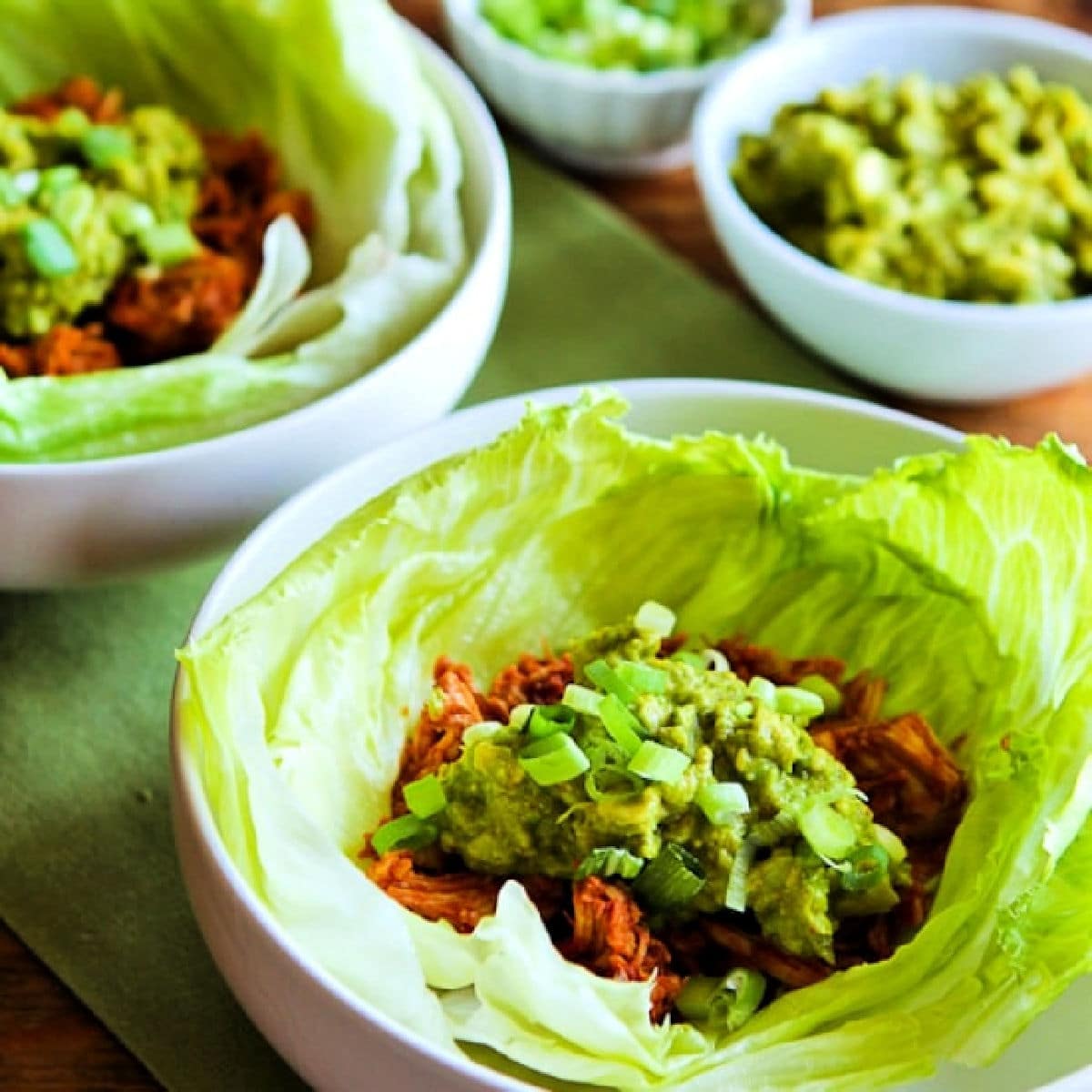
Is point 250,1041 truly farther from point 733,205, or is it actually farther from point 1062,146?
point 1062,146

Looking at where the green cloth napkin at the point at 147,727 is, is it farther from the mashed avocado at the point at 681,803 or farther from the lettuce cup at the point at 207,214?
the mashed avocado at the point at 681,803

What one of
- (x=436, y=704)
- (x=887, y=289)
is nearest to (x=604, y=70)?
(x=887, y=289)

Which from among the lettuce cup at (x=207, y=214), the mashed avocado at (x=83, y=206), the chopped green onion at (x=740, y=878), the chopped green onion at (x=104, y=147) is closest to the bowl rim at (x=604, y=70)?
the lettuce cup at (x=207, y=214)

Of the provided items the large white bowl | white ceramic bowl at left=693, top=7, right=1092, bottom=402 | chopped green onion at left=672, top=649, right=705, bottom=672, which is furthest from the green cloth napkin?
chopped green onion at left=672, top=649, right=705, bottom=672

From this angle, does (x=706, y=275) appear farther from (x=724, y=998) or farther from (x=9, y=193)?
(x=724, y=998)

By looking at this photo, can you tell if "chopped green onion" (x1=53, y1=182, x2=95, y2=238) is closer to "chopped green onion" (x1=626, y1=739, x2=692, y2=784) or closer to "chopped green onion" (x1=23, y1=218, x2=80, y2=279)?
"chopped green onion" (x1=23, y1=218, x2=80, y2=279)

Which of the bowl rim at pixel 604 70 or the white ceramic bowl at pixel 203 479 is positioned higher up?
the bowl rim at pixel 604 70
